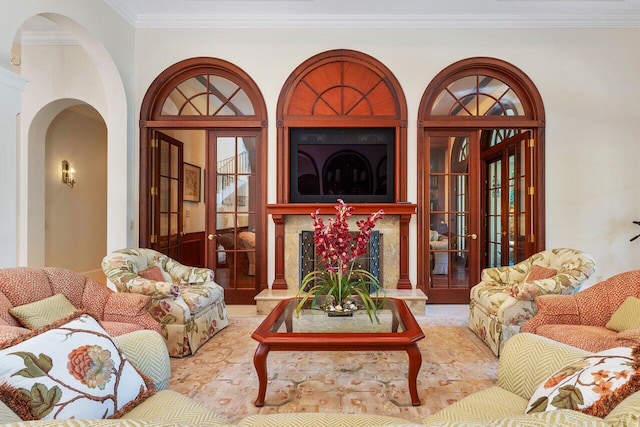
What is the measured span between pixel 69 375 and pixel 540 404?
1.38 meters

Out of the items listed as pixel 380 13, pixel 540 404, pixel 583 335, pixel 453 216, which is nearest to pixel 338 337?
pixel 540 404

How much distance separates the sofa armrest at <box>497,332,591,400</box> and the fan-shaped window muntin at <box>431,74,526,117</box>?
143 inches

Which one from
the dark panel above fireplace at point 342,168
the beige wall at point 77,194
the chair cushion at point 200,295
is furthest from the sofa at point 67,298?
the beige wall at point 77,194

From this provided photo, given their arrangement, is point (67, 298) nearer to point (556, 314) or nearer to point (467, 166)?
point (556, 314)

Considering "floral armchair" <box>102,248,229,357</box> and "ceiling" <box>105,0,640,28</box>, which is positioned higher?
"ceiling" <box>105,0,640,28</box>

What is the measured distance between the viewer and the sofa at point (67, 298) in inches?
81.7

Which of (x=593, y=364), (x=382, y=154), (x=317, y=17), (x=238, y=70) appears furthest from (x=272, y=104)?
(x=593, y=364)

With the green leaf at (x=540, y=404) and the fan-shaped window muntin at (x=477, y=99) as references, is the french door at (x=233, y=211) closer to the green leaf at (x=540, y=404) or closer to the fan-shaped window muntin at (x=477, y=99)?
the fan-shaped window muntin at (x=477, y=99)

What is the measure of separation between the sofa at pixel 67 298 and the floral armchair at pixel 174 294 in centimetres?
21

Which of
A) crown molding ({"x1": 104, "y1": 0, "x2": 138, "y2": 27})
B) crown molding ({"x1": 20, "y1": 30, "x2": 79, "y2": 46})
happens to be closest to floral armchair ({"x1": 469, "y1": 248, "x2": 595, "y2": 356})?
crown molding ({"x1": 104, "y1": 0, "x2": 138, "y2": 27})

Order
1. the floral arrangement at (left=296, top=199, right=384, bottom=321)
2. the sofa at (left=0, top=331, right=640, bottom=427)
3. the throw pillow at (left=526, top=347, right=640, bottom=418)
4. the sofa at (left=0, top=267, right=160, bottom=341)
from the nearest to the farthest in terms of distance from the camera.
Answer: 1. the throw pillow at (left=526, top=347, right=640, bottom=418)
2. the sofa at (left=0, top=331, right=640, bottom=427)
3. the sofa at (left=0, top=267, right=160, bottom=341)
4. the floral arrangement at (left=296, top=199, right=384, bottom=321)

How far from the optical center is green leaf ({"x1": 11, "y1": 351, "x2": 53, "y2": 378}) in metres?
1.07

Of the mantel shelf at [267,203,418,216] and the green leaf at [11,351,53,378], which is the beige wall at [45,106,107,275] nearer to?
the mantel shelf at [267,203,418,216]

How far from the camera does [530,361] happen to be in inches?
56.7
